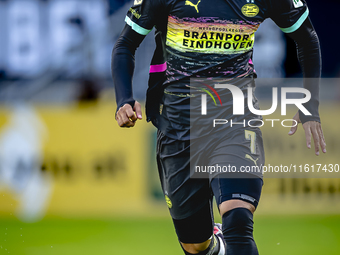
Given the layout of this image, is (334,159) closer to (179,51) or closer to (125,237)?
(125,237)

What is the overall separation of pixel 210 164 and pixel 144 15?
37.4 inches

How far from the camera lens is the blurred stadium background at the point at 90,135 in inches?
252

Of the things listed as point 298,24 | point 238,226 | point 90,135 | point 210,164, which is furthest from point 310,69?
point 90,135

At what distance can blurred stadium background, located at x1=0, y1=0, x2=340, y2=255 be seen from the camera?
21.0 ft

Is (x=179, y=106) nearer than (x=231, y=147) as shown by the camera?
No

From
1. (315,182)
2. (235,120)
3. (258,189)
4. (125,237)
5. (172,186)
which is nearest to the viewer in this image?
(258,189)

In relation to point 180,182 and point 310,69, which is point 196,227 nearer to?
point 180,182

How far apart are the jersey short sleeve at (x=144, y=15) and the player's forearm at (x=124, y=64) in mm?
52

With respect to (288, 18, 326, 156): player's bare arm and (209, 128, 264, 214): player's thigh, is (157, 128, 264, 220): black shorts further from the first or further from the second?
(288, 18, 326, 156): player's bare arm

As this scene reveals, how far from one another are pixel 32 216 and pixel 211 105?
413cm

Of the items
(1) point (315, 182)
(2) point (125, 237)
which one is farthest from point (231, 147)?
(1) point (315, 182)

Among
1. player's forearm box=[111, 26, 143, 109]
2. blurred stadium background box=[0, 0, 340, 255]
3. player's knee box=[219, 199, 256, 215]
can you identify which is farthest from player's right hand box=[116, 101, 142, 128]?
blurred stadium background box=[0, 0, 340, 255]

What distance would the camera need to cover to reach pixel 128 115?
274 cm

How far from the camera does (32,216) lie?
646 cm
